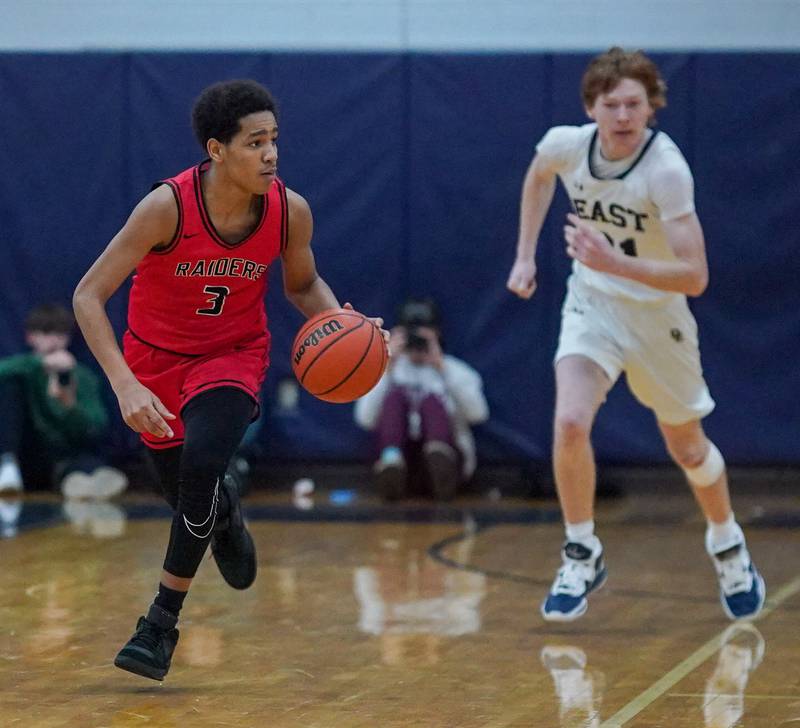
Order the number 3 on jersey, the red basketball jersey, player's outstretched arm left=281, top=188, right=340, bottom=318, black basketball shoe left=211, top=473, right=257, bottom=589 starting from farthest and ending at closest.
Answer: black basketball shoe left=211, top=473, right=257, bottom=589
player's outstretched arm left=281, top=188, right=340, bottom=318
the number 3 on jersey
the red basketball jersey

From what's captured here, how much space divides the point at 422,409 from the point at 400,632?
4.05 meters

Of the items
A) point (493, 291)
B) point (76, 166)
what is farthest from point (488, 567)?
point (76, 166)

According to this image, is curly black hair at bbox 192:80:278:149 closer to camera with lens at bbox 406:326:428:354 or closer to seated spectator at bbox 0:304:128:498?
camera with lens at bbox 406:326:428:354

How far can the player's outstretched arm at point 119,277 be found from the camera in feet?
14.0

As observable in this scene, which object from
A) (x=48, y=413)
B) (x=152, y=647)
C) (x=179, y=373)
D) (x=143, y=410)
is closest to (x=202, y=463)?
(x=143, y=410)

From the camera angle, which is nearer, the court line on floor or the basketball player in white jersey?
the court line on floor

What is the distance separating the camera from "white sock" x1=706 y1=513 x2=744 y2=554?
5738mm

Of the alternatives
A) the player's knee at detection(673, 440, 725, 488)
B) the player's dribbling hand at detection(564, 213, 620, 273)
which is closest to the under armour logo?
the player's dribbling hand at detection(564, 213, 620, 273)

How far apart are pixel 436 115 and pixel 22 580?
4511 mm

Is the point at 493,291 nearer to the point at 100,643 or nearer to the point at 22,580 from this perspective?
the point at 22,580

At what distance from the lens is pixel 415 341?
936 cm

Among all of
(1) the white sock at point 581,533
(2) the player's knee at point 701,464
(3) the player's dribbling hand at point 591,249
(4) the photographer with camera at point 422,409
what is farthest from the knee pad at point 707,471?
(4) the photographer with camera at point 422,409

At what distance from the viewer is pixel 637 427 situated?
31.4 ft

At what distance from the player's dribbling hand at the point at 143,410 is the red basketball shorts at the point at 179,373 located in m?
0.25
